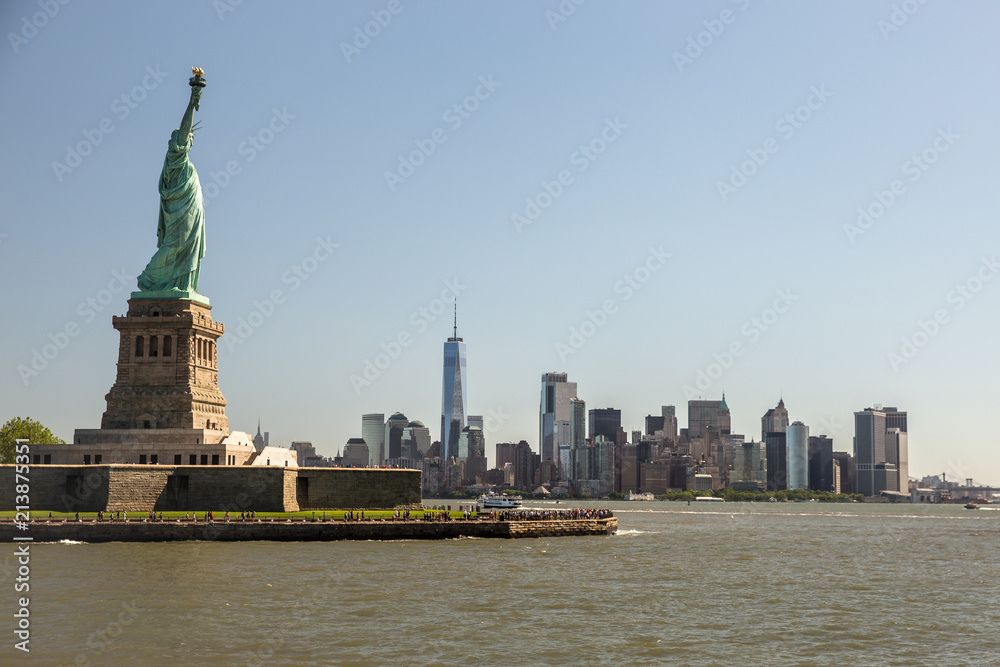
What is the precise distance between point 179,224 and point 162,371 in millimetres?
13346

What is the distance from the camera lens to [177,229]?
9581 cm

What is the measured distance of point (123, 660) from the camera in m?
36.5

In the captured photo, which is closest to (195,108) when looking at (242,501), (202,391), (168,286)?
(168,286)

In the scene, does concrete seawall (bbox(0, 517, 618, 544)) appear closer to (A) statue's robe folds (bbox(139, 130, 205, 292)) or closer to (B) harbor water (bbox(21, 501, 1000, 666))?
(B) harbor water (bbox(21, 501, 1000, 666))

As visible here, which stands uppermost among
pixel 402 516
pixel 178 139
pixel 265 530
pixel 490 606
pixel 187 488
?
pixel 178 139

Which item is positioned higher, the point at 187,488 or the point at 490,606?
the point at 187,488

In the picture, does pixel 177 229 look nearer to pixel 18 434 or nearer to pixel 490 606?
pixel 18 434

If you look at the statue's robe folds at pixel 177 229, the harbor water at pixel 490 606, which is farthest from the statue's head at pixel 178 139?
the harbor water at pixel 490 606

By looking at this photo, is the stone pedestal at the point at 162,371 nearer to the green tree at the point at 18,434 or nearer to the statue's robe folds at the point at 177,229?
the statue's robe folds at the point at 177,229

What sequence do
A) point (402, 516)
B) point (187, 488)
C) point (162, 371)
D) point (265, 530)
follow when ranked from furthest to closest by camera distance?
point (162, 371) < point (402, 516) < point (187, 488) < point (265, 530)

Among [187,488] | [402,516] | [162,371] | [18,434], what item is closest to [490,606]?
[402,516]

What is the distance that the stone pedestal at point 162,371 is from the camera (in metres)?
90.4

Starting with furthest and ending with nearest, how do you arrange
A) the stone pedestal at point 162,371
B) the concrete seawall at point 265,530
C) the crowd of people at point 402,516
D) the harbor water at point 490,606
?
the stone pedestal at point 162,371 < the crowd of people at point 402,516 < the concrete seawall at point 265,530 < the harbor water at point 490,606

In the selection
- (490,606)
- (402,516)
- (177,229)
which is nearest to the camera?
(490,606)
